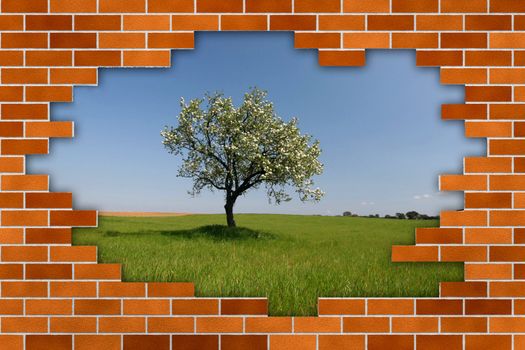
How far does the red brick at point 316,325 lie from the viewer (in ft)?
7.89

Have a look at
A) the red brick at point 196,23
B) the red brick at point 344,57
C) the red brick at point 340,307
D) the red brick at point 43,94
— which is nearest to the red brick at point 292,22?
the red brick at point 344,57

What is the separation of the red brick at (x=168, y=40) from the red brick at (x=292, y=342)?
1848 mm

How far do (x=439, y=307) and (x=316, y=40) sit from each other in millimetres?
1775

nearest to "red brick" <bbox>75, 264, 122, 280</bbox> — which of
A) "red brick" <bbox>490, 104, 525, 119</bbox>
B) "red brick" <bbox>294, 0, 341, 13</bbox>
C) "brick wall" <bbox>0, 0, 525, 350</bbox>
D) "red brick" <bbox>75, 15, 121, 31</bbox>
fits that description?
"brick wall" <bbox>0, 0, 525, 350</bbox>

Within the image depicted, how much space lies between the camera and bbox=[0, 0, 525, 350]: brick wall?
7.93 feet

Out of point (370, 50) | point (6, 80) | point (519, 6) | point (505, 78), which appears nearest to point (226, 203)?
point (370, 50)

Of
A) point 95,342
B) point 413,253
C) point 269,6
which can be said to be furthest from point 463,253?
point 95,342

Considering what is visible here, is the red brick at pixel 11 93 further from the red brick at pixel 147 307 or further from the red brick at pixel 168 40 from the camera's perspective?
the red brick at pixel 147 307

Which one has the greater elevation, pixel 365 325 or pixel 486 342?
pixel 365 325

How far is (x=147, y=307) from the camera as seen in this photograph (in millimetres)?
2418

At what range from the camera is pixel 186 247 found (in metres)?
2.59

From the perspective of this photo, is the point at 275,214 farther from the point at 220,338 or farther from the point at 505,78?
the point at 505,78

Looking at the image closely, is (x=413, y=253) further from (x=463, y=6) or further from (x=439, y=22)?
(x=463, y=6)

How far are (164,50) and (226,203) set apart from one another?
1.02 metres
